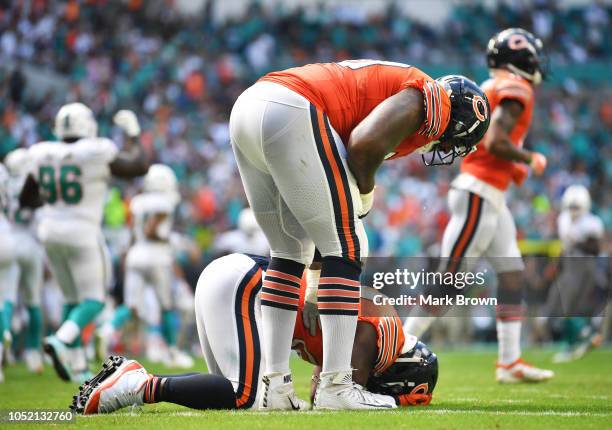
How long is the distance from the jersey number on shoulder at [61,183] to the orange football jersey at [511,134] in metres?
3.43

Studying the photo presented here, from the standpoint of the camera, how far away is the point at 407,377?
505 cm

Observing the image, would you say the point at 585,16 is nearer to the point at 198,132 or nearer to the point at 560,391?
the point at 198,132

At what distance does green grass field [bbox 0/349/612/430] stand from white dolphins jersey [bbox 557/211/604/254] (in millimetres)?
4673

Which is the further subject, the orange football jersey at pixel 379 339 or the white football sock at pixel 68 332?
the white football sock at pixel 68 332

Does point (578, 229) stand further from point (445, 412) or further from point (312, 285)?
point (445, 412)

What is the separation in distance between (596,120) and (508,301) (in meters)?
15.1

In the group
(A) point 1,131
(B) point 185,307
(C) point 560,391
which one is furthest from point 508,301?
(A) point 1,131

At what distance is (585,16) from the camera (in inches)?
988

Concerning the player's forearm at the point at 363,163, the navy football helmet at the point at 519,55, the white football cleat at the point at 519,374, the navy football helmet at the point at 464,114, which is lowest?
the white football cleat at the point at 519,374

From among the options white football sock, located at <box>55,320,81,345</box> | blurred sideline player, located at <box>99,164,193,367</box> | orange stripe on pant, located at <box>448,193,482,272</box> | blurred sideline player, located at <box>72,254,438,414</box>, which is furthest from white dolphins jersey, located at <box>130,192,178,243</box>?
blurred sideline player, located at <box>72,254,438,414</box>

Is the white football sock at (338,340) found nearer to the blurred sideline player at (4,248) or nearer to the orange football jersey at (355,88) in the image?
the orange football jersey at (355,88)

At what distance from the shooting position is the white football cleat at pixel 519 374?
24.1 ft

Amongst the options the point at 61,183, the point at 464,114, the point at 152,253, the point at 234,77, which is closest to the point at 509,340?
the point at 464,114

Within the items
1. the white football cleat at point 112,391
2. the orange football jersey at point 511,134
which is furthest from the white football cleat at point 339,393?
the orange football jersey at point 511,134
